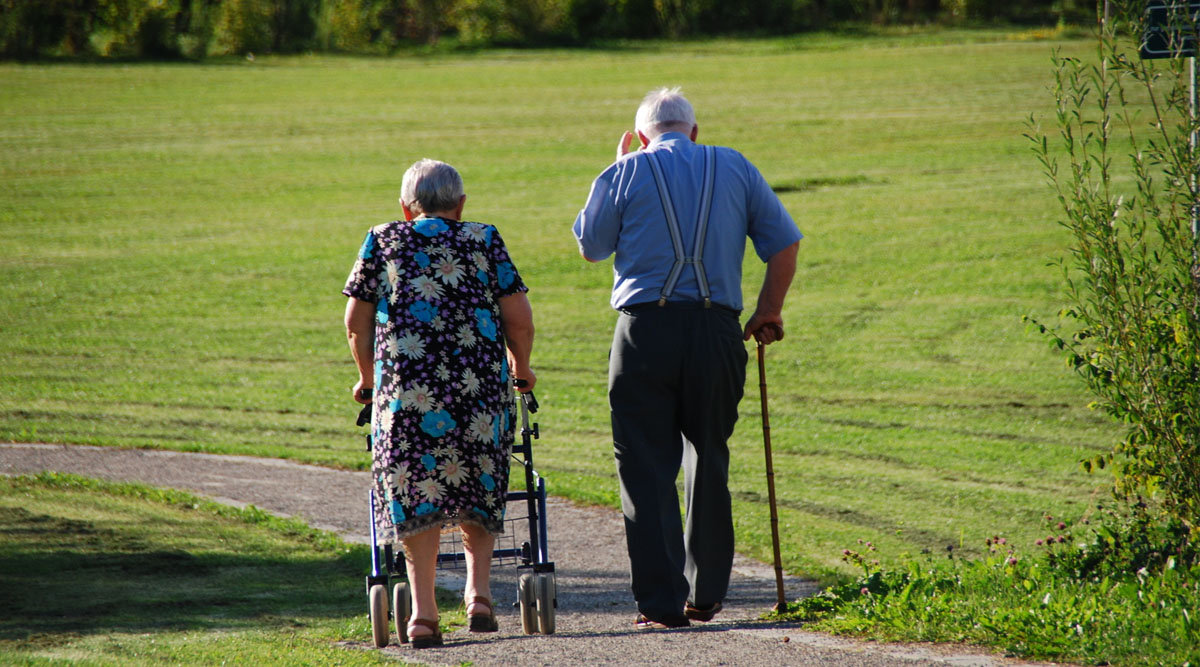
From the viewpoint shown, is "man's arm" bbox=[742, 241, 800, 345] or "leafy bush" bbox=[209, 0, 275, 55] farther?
"leafy bush" bbox=[209, 0, 275, 55]

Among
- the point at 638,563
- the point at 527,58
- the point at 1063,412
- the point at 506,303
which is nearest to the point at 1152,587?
the point at 638,563

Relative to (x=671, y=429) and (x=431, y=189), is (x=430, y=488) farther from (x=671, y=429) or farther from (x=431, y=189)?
(x=431, y=189)

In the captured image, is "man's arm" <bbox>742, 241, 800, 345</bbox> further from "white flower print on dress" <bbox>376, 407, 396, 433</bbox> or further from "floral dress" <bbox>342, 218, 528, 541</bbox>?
"white flower print on dress" <bbox>376, 407, 396, 433</bbox>

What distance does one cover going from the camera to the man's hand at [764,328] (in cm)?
541

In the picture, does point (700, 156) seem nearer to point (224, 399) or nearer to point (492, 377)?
point (492, 377)

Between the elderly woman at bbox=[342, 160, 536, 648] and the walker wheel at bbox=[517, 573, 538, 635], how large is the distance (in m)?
0.16

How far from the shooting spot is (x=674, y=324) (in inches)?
200

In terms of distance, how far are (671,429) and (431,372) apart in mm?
987

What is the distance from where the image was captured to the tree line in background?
46250 mm

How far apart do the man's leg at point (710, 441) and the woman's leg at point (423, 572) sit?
3.42 ft

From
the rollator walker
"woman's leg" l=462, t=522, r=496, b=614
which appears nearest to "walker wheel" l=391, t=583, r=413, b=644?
the rollator walker

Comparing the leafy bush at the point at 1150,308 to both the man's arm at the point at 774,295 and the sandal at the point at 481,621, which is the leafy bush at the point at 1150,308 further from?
the sandal at the point at 481,621


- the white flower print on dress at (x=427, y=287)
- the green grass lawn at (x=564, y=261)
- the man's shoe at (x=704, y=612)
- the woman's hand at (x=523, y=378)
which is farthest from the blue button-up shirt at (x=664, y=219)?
the green grass lawn at (x=564, y=261)

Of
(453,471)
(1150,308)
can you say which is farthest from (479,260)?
(1150,308)
